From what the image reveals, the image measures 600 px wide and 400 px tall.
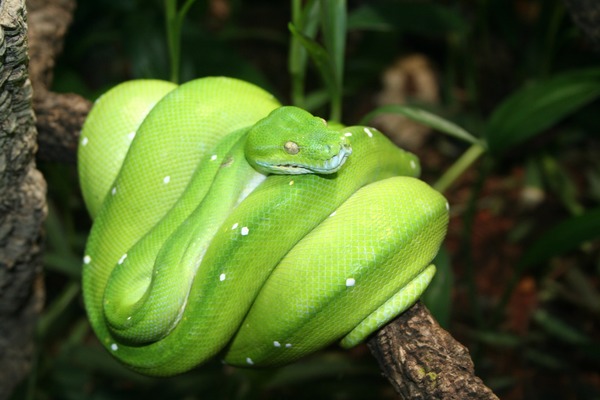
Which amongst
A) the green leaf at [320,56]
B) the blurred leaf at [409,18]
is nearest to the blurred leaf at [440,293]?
the green leaf at [320,56]

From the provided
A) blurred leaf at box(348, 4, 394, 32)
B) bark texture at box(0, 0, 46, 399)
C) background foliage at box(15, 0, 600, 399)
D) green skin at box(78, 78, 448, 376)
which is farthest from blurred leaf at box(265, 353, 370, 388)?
blurred leaf at box(348, 4, 394, 32)

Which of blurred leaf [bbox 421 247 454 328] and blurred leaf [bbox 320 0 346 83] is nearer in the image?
blurred leaf [bbox 320 0 346 83]

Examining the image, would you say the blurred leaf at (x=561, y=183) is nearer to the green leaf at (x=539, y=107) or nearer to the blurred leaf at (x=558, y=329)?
the blurred leaf at (x=558, y=329)

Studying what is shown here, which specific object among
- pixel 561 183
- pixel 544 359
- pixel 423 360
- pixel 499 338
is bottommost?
pixel 544 359

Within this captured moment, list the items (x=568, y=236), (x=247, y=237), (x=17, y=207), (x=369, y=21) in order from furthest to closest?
(x=369, y=21) < (x=568, y=236) < (x=17, y=207) < (x=247, y=237)

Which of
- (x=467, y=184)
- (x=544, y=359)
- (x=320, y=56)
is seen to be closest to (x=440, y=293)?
(x=320, y=56)

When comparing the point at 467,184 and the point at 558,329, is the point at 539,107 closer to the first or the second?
the point at 558,329

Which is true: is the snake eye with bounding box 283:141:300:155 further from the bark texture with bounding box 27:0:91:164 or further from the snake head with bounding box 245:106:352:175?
the bark texture with bounding box 27:0:91:164

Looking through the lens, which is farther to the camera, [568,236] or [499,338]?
[499,338]
